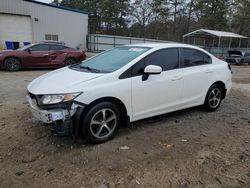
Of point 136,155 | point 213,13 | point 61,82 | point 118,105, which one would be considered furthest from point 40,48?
point 213,13

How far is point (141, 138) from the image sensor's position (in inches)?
165

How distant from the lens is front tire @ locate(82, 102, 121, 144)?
3715 millimetres

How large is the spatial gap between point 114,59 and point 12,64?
8.34m

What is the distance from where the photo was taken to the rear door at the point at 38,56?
11.6m

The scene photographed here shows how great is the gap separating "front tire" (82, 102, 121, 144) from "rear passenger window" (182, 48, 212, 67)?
192 centimetres

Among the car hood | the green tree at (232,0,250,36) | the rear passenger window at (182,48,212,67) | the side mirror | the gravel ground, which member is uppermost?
the green tree at (232,0,250,36)

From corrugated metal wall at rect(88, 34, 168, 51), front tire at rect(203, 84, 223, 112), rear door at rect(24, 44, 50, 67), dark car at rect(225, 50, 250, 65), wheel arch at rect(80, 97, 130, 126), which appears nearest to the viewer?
wheel arch at rect(80, 97, 130, 126)

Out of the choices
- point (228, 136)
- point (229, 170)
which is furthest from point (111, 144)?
point (228, 136)

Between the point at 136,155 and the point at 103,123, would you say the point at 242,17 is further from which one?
the point at 136,155

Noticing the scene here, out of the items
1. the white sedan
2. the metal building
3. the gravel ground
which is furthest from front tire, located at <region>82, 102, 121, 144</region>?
the metal building

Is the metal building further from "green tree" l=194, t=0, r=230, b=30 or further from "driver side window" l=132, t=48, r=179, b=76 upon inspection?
"green tree" l=194, t=0, r=230, b=30

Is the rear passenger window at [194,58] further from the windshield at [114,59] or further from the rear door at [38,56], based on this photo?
the rear door at [38,56]

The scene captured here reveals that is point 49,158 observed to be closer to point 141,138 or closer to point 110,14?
point 141,138

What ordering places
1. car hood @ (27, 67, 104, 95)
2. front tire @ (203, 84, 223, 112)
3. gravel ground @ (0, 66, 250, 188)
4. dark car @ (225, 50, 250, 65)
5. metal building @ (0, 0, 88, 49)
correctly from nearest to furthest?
gravel ground @ (0, 66, 250, 188)
car hood @ (27, 67, 104, 95)
front tire @ (203, 84, 223, 112)
metal building @ (0, 0, 88, 49)
dark car @ (225, 50, 250, 65)
